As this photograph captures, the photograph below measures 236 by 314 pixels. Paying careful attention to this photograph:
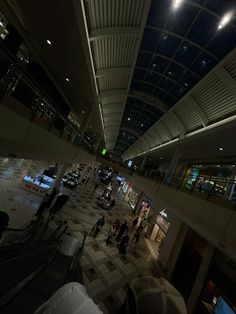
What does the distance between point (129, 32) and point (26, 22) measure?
4303mm

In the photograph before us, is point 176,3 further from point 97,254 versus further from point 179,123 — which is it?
point 97,254

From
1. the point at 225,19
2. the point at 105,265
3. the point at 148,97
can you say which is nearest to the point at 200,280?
the point at 105,265

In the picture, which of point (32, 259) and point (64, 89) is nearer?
point (32, 259)

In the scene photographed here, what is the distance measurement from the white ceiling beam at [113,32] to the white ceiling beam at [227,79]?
434cm

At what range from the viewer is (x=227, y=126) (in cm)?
993

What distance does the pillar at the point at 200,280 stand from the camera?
873 cm

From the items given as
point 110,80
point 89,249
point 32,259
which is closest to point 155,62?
point 110,80

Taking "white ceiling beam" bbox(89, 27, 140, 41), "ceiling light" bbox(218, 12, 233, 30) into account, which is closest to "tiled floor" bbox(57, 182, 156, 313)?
"white ceiling beam" bbox(89, 27, 140, 41)

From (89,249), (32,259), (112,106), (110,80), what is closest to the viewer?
(32,259)

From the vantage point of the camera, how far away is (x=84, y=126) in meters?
16.9

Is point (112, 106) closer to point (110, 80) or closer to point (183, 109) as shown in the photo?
point (110, 80)

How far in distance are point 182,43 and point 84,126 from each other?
928 centimetres

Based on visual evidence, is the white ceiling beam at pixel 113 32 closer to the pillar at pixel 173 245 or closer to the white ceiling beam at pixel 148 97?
the white ceiling beam at pixel 148 97

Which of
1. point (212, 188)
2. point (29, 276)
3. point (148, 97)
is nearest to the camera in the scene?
point (29, 276)
